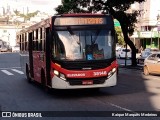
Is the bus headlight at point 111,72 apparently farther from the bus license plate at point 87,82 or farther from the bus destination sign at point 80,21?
the bus destination sign at point 80,21

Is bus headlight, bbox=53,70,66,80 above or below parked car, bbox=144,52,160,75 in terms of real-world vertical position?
above

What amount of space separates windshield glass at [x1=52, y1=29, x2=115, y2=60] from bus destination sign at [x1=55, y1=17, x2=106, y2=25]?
319 millimetres

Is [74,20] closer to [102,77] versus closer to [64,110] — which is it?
[102,77]

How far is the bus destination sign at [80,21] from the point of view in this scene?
14789 millimetres

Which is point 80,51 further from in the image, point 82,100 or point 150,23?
point 150,23

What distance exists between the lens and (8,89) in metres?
18.1

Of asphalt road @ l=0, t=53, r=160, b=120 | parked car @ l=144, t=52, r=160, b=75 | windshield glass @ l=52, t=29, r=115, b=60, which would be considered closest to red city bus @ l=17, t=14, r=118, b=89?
windshield glass @ l=52, t=29, r=115, b=60

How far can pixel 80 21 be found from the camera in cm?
1489

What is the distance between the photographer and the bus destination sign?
14.8 meters

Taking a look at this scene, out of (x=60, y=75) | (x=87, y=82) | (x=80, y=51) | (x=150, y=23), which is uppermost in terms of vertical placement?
(x=150, y=23)

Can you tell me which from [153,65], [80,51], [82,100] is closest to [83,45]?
[80,51]

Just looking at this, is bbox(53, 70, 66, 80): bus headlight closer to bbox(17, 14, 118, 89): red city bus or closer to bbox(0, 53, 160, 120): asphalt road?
bbox(17, 14, 118, 89): red city bus

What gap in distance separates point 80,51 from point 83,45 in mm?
228

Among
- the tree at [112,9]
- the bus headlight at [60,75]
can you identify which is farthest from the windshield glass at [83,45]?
the tree at [112,9]
